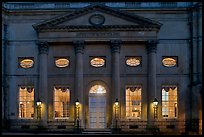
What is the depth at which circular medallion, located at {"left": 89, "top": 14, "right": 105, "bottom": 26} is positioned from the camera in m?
33.4

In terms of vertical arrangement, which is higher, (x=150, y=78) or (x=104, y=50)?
(x=104, y=50)

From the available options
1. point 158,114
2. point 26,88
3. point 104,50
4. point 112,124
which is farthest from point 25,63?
point 158,114

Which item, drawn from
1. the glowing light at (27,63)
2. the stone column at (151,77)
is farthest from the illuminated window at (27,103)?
the stone column at (151,77)

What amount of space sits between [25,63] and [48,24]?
4146mm

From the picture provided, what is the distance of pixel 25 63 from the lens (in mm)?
34375

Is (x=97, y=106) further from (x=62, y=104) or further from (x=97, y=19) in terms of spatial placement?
(x=97, y=19)

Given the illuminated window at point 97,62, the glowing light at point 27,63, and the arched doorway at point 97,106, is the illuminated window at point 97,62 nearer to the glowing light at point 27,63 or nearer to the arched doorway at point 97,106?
the arched doorway at point 97,106

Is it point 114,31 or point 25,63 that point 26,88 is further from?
point 114,31

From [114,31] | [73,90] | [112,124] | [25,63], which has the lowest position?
[112,124]

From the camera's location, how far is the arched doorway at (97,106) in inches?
1313

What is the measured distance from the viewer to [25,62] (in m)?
34.4

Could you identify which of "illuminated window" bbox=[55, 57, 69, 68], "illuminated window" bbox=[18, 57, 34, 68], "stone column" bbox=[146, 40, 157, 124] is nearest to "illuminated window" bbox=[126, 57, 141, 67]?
"stone column" bbox=[146, 40, 157, 124]

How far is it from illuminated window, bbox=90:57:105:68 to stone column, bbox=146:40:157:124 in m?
4.07

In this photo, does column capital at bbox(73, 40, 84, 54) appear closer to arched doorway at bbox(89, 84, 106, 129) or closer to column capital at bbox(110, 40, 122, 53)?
column capital at bbox(110, 40, 122, 53)
